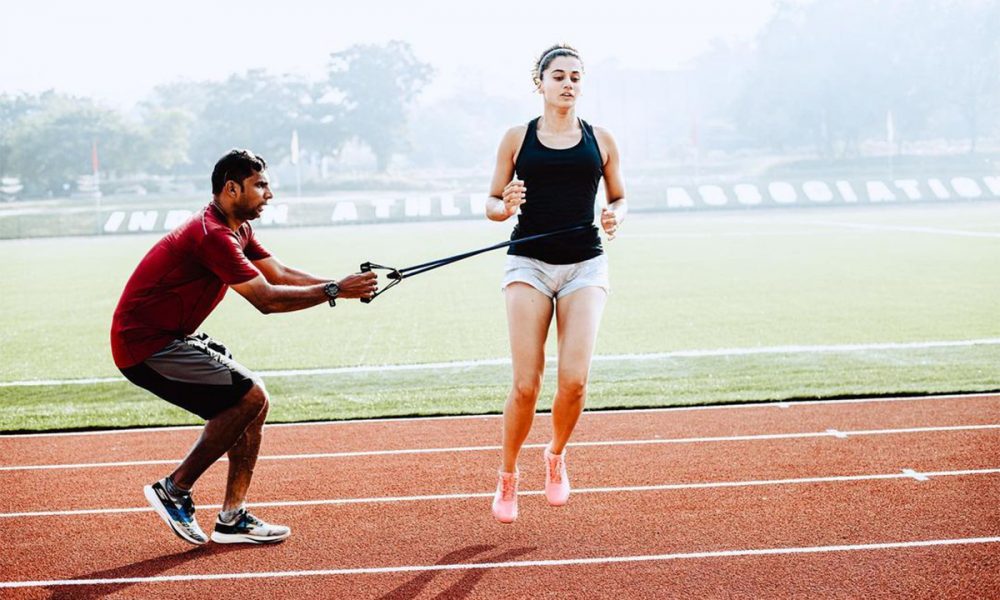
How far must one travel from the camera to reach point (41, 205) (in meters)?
71.8

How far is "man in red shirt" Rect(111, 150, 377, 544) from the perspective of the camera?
5.23m

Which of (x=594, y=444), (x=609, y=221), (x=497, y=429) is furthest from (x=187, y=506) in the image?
(x=497, y=429)

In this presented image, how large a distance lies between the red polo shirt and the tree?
8632 centimetres

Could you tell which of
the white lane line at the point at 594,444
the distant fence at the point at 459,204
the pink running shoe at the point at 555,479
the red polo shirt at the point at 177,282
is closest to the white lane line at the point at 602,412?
the white lane line at the point at 594,444

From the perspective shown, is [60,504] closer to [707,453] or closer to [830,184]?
[707,453]

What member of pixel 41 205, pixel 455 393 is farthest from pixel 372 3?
pixel 455 393

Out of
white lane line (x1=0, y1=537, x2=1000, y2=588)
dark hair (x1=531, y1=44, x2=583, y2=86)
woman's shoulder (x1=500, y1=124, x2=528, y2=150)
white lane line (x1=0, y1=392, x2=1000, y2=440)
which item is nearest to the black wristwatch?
woman's shoulder (x1=500, y1=124, x2=528, y2=150)

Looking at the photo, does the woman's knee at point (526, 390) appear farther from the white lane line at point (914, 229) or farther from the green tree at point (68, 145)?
the green tree at point (68, 145)

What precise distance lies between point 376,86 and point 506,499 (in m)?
87.9

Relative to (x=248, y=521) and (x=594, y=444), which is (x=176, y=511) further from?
(x=594, y=444)

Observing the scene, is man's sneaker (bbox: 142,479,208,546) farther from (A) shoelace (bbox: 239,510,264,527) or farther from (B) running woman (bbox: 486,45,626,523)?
(B) running woman (bbox: 486,45,626,523)

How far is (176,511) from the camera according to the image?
5426 millimetres

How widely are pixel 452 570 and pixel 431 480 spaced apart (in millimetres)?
1699

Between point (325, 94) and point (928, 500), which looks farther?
point (325, 94)
